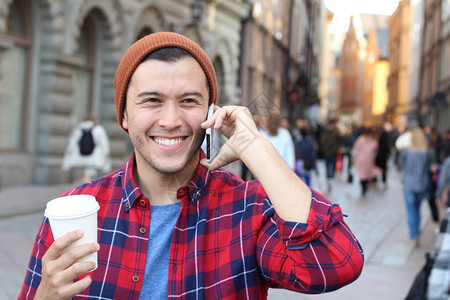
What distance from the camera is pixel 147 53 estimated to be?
1771 mm

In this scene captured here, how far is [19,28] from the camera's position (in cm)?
1116

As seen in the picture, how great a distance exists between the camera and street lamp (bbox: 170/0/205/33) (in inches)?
554

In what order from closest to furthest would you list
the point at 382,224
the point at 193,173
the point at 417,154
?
the point at 193,173, the point at 417,154, the point at 382,224

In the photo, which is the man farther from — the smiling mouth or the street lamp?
the street lamp

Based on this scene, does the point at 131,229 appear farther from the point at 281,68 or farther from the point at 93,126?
the point at 281,68

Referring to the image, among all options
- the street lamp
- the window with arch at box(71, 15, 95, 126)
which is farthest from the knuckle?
the street lamp

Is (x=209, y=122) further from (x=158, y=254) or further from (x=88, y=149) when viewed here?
(x=88, y=149)

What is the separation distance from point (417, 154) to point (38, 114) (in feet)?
24.4

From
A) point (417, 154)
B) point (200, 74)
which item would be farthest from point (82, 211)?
point (417, 154)

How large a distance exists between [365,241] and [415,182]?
1.13 m

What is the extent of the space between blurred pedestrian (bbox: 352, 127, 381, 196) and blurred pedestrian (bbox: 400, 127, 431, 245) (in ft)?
20.0

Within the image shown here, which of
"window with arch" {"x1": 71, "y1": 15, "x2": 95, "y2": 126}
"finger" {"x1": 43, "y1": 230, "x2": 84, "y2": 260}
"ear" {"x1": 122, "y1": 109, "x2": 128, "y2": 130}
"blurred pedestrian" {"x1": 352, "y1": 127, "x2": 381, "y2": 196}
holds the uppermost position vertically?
"window with arch" {"x1": 71, "y1": 15, "x2": 95, "y2": 126}

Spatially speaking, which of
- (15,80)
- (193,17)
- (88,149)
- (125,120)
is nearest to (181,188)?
(125,120)

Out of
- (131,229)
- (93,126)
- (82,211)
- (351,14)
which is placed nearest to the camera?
(82,211)
